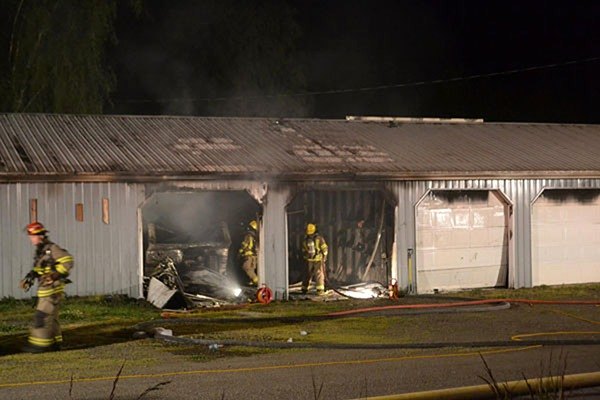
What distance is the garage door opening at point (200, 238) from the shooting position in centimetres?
1825

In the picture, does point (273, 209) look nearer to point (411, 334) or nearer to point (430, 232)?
point (430, 232)

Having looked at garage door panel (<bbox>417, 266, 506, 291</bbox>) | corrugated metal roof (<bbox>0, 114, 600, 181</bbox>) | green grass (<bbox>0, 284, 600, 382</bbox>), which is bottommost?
green grass (<bbox>0, 284, 600, 382</bbox>)

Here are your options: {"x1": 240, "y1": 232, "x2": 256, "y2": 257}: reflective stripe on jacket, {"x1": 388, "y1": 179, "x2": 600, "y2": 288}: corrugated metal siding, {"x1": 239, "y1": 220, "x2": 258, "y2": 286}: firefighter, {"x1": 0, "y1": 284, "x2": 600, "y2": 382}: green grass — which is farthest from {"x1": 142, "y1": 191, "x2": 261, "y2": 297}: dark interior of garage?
{"x1": 388, "y1": 179, "x2": 600, "y2": 288}: corrugated metal siding

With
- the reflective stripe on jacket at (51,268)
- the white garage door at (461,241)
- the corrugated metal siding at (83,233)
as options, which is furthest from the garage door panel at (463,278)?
the reflective stripe on jacket at (51,268)

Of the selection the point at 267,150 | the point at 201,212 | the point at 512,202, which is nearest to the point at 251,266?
the point at 267,150

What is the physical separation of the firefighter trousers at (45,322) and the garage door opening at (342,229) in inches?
404

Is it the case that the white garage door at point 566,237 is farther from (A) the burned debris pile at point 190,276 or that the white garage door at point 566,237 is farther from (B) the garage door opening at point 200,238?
(A) the burned debris pile at point 190,276

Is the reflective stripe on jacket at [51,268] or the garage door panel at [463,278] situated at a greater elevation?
the reflective stripe on jacket at [51,268]

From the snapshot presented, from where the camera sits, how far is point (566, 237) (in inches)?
808

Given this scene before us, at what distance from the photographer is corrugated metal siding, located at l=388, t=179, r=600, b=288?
18625mm

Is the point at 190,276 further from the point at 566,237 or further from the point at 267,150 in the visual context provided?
the point at 566,237

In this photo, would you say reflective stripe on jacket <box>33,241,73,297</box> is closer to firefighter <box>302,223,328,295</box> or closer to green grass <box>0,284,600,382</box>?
green grass <box>0,284,600,382</box>

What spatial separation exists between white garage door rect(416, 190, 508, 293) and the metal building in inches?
1.2

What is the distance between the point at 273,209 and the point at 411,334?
5486 mm
